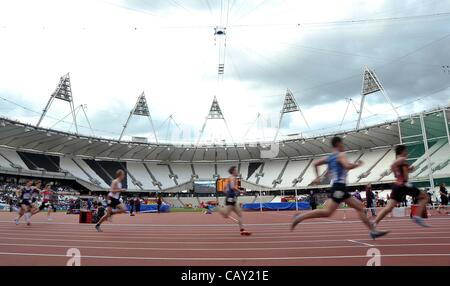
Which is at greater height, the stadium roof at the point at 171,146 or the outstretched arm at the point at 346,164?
the stadium roof at the point at 171,146

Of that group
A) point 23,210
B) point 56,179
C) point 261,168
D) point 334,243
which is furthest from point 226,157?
point 334,243

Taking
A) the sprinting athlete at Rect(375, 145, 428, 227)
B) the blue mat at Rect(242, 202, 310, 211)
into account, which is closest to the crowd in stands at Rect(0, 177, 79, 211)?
the blue mat at Rect(242, 202, 310, 211)

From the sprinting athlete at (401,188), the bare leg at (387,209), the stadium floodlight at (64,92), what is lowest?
the bare leg at (387,209)

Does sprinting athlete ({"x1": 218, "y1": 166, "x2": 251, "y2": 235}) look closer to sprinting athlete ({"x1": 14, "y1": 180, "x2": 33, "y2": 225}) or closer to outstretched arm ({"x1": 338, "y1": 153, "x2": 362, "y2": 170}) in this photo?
outstretched arm ({"x1": 338, "y1": 153, "x2": 362, "y2": 170})

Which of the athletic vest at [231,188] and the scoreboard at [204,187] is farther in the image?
the scoreboard at [204,187]

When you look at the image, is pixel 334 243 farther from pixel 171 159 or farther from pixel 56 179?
pixel 171 159

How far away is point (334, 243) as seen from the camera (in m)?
7.55

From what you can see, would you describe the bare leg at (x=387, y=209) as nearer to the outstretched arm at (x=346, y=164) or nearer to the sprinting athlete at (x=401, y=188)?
the sprinting athlete at (x=401, y=188)

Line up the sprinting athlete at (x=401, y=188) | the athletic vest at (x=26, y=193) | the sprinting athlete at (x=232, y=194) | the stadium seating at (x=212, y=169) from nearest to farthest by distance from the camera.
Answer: the sprinting athlete at (x=401, y=188)
the sprinting athlete at (x=232, y=194)
the athletic vest at (x=26, y=193)
the stadium seating at (x=212, y=169)

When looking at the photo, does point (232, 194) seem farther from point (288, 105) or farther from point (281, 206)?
point (288, 105)

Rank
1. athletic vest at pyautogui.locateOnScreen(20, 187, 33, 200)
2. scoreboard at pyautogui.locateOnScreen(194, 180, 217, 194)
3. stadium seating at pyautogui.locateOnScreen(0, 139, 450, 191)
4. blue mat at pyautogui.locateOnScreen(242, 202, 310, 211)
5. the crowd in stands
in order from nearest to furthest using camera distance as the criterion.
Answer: athletic vest at pyautogui.locateOnScreen(20, 187, 33, 200) < blue mat at pyautogui.locateOnScreen(242, 202, 310, 211) < the crowd in stands < stadium seating at pyautogui.locateOnScreen(0, 139, 450, 191) < scoreboard at pyautogui.locateOnScreen(194, 180, 217, 194)

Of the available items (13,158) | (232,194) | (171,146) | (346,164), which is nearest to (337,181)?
(346,164)

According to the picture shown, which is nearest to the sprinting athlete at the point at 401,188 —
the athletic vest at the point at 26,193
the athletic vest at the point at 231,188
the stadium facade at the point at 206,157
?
the athletic vest at the point at 231,188
